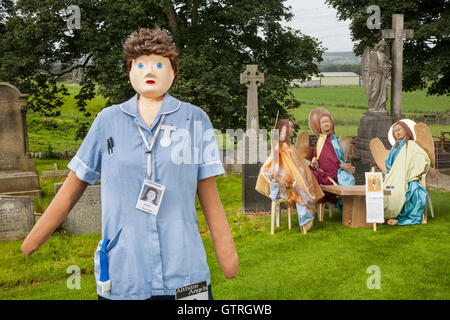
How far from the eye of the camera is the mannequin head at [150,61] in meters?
2.77

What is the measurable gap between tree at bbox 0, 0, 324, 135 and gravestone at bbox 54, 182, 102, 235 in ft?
22.8

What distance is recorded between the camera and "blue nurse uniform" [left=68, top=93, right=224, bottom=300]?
2.56 m

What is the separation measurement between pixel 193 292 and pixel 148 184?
0.60 m

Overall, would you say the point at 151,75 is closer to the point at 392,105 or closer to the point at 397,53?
the point at 397,53

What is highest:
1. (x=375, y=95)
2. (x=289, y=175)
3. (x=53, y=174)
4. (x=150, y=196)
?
(x=375, y=95)

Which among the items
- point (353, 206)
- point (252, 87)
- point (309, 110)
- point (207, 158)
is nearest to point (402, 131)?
point (353, 206)

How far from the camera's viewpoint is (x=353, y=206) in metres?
8.89

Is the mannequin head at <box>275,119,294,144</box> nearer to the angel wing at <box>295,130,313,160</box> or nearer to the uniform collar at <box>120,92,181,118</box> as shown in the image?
the angel wing at <box>295,130,313,160</box>

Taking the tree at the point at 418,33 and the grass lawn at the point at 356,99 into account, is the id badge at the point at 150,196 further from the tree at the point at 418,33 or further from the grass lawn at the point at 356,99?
the grass lawn at the point at 356,99

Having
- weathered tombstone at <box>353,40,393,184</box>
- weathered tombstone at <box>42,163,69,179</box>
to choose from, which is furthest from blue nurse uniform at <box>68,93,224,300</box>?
weathered tombstone at <box>353,40,393,184</box>

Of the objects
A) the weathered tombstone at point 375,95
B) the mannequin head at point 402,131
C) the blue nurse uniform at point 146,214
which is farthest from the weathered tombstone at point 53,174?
the blue nurse uniform at point 146,214

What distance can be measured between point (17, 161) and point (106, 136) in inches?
379

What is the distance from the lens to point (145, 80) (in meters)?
2.77

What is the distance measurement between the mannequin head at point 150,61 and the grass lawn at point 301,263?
346 centimetres
